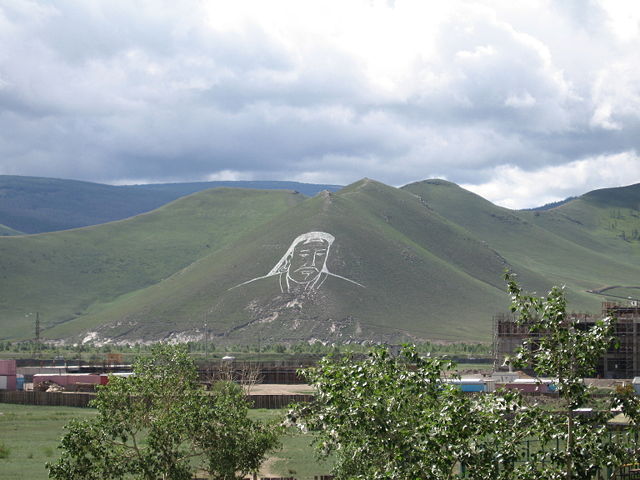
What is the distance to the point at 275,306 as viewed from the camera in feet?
585

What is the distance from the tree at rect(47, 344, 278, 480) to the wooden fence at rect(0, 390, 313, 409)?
4507 cm

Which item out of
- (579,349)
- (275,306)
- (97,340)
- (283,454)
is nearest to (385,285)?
(275,306)

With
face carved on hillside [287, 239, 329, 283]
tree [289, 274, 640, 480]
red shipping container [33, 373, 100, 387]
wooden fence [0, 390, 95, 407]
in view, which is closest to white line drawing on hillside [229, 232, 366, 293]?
face carved on hillside [287, 239, 329, 283]

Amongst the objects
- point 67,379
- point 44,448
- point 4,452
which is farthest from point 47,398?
point 4,452

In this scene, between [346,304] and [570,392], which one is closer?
[570,392]

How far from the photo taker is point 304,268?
18875cm

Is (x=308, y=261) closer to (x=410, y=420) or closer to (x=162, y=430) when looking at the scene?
(x=162, y=430)

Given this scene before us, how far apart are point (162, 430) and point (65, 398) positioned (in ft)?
183

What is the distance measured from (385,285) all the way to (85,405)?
361 ft

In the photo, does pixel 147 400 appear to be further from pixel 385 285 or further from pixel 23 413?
pixel 385 285

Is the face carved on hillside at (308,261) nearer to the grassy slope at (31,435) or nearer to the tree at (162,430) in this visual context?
the grassy slope at (31,435)

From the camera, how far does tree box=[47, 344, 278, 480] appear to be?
953 inches

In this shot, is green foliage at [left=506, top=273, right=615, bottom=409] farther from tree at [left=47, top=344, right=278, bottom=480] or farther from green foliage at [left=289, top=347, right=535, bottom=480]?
tree at [left=47, top=344, right=278, bottom=480]

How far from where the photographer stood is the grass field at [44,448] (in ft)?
135
